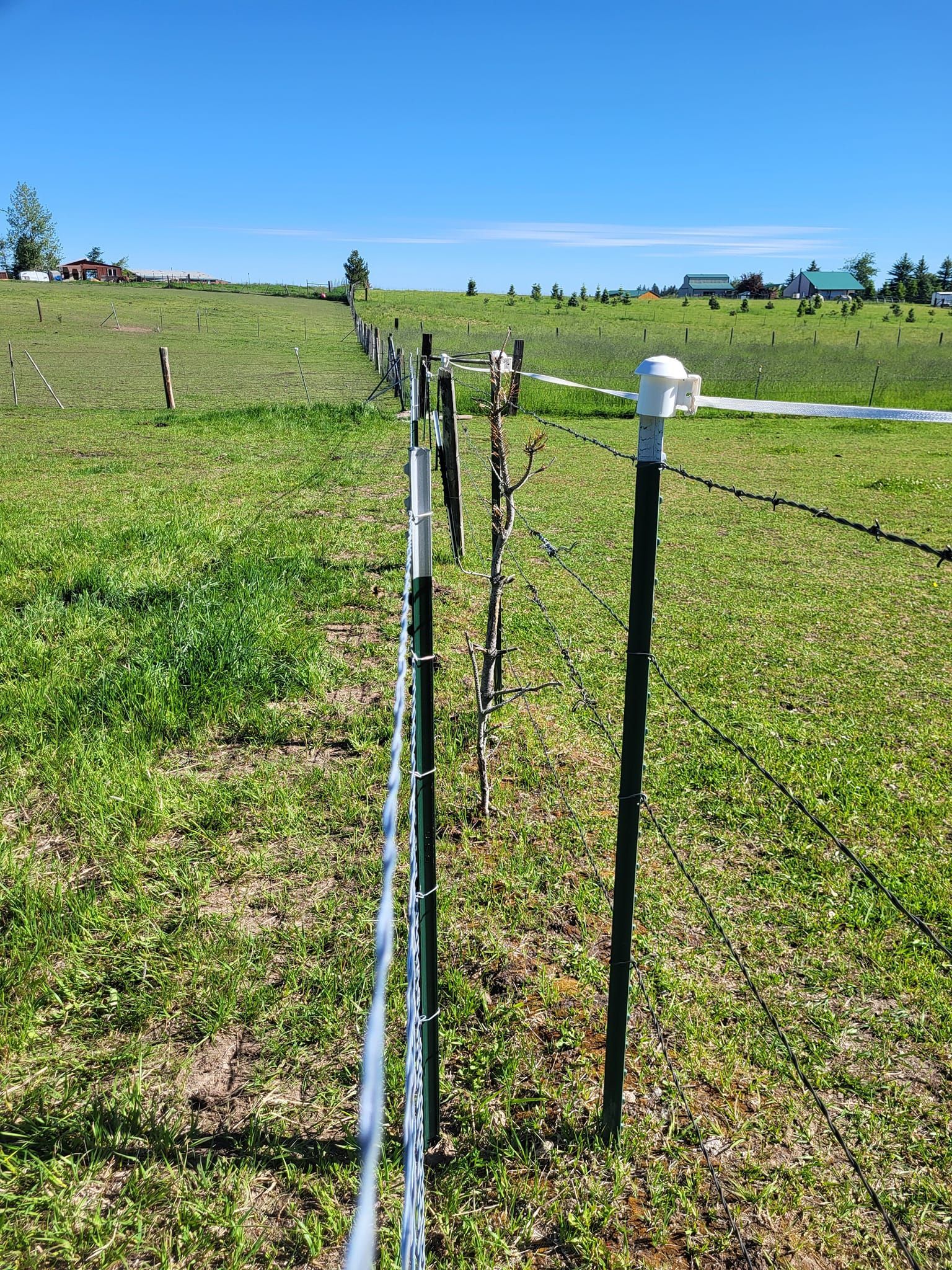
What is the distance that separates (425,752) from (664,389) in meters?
0.98

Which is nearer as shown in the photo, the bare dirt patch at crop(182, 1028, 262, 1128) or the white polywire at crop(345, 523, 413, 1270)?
the white polywire at crop(345, 523, 413, 1270)

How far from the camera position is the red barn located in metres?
93.8

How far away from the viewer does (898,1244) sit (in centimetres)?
200

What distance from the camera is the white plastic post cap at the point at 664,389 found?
1.62 metres

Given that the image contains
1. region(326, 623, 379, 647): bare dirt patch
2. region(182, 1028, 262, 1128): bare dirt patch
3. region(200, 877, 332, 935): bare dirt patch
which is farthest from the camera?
region(326, 623, 379, 647): bare dirt patch

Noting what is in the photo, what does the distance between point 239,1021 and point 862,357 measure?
2860cm

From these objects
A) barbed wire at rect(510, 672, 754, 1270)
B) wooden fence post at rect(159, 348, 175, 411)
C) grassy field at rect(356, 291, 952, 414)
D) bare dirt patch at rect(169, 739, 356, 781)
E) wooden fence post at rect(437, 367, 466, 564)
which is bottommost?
barbed wire at rect(510, 672, 754, 1270)

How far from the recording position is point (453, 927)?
2.97 m

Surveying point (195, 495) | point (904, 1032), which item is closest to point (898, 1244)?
point (904, 1032)

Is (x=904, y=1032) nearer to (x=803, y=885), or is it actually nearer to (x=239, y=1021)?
(x=803, y=885)

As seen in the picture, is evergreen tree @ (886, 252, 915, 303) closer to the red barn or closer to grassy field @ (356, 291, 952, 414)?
grassy field @ (356, 291, 952, 414)

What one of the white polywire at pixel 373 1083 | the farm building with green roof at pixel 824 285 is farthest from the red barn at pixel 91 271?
the white polywire at pixel 373 1083

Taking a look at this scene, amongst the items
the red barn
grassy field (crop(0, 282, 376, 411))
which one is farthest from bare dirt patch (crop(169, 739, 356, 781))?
the red barn

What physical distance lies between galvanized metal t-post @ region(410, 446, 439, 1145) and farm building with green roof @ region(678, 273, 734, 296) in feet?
335
